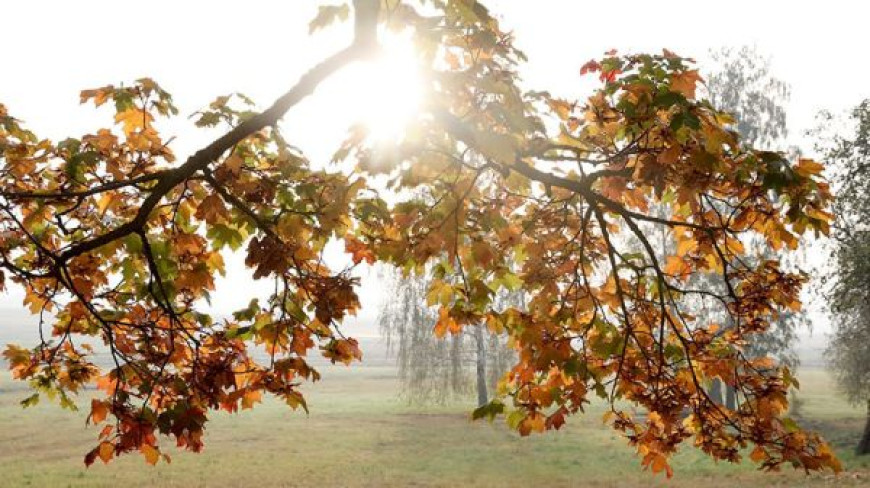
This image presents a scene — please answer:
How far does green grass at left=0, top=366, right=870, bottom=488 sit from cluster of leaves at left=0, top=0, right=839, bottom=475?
20.2 feet

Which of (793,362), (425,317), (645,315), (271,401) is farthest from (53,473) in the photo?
(793,362)

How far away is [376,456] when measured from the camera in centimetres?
1639

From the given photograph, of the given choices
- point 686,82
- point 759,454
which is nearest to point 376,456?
point 759,454

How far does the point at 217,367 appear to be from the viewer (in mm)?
3576

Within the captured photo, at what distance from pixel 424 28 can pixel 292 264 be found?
1.53m

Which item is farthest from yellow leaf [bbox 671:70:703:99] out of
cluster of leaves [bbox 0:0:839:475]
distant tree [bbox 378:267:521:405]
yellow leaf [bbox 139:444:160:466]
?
distant tree [bbox 378:267:521:405]

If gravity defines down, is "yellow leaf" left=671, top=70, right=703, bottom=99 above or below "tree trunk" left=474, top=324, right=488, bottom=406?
above

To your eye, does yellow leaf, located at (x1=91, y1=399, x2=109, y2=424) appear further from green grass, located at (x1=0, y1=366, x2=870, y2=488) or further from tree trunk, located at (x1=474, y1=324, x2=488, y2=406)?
tree trunk, located at (x1=474, y1=324, x2=488, y2=406)

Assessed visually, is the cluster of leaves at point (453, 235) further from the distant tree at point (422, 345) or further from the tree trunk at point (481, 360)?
the tree trunk at point (481, 360)

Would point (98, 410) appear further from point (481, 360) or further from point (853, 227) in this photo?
point (481, 360)

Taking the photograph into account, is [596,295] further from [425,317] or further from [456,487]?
[425,317]

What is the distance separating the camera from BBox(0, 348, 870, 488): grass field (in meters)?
13.3

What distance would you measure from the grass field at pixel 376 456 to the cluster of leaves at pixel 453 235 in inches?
389

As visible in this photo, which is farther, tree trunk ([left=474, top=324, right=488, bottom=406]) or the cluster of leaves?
tree trunk ([left=474, top=324, right=488, bottom=406])
